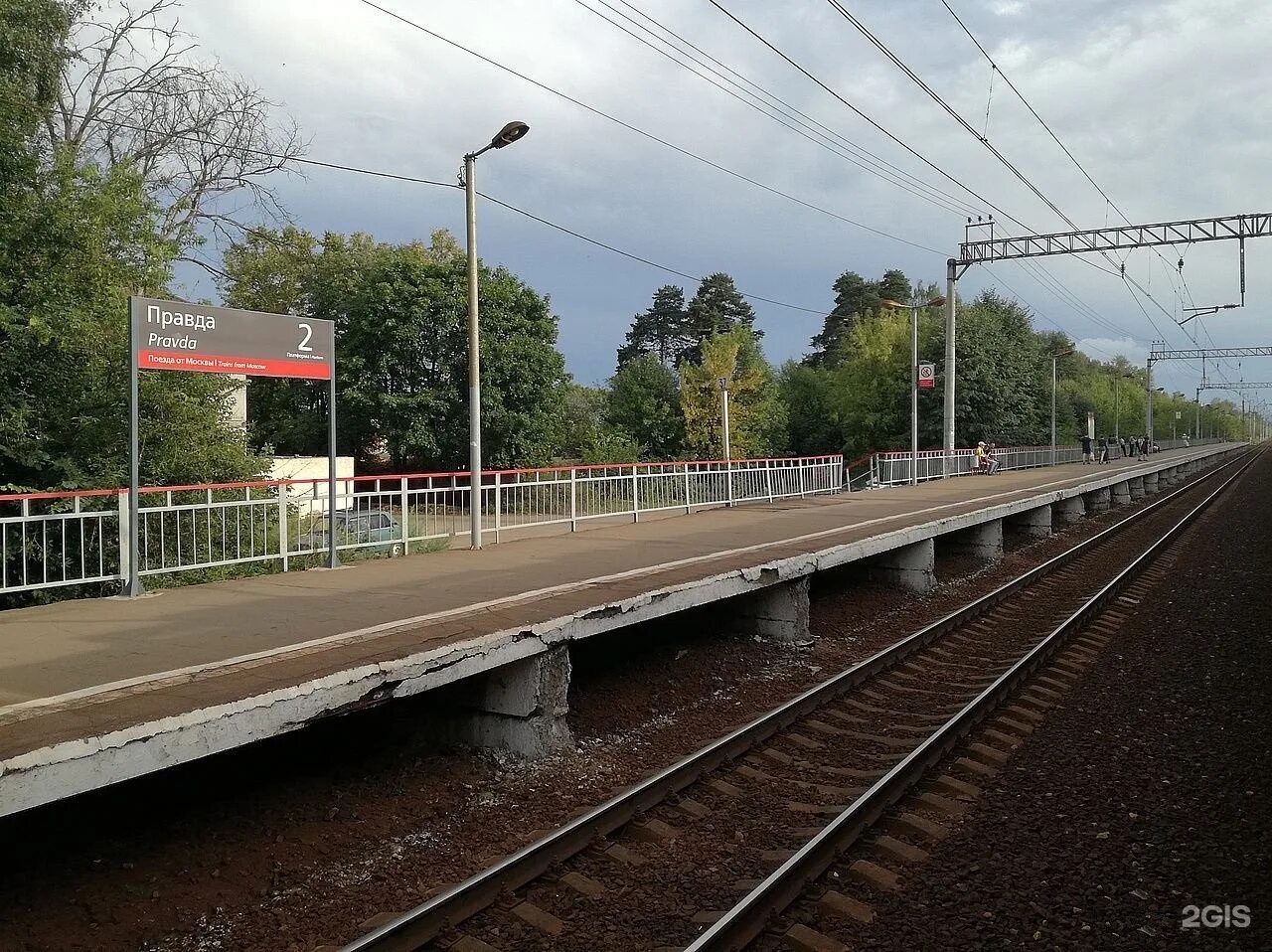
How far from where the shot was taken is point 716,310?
7844 cm

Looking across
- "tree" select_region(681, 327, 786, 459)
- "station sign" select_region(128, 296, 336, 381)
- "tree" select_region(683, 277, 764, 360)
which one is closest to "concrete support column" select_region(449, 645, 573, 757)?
"station sign" select_region(128, 296, 336, 381)

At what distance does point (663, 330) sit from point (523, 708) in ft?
255

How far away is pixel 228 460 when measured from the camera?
15391mm

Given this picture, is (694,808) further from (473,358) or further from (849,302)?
(849,302)

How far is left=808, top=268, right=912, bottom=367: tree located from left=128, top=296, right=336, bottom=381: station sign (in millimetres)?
73926

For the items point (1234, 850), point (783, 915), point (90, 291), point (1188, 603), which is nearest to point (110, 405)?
point (90, 291)

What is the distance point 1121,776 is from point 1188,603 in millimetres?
7769

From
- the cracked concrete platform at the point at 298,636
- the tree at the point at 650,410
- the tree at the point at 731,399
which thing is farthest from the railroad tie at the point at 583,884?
the tree at the point at 650,410

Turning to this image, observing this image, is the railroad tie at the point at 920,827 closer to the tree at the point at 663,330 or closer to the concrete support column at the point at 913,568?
the concrete support column at the point at 913,568

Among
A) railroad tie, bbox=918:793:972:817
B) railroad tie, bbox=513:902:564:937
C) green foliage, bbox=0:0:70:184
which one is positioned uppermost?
green foliage, bbox=0:0:70:184

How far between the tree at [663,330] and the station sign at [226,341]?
236 feet

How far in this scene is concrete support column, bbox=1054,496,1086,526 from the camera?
27.1 metres


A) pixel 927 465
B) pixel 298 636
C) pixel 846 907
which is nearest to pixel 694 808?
pixel 846 907

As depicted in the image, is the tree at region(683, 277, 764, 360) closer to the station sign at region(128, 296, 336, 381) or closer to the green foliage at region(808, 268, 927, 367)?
the green foliage at region(808, 268, 927, 367)
